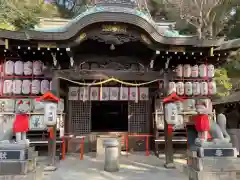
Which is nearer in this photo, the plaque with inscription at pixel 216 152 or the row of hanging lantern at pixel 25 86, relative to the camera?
the plaque with inscription at pixel 216 152

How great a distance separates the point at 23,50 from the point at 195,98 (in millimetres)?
7654

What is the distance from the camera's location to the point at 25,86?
1014 cm

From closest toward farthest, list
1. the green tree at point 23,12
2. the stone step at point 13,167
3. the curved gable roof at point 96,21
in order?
the stone step at point 13,167 < the curved gable roof at point 96,21 < the green tree at point 23,12

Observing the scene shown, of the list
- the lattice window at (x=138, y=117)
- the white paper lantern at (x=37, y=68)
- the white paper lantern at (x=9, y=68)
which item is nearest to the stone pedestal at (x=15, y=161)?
the white paper lantern at (x=37, y=68)

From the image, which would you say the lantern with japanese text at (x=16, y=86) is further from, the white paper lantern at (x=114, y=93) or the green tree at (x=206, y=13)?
the green tree at (x=206, y=13)

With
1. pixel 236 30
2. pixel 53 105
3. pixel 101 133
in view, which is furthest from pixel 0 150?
pixel 236 30

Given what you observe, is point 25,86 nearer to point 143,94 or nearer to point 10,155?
point 10,155

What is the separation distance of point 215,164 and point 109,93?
5658 mm

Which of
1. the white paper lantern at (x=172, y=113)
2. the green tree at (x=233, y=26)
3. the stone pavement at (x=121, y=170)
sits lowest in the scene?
the stone pavement at (x=121, y=170)

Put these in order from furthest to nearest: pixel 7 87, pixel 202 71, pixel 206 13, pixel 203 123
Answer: pixel 206 13, pixel 202 71, pixel 7 87, pixel 203 123

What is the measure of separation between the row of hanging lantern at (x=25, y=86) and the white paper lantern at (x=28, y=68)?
31 cm

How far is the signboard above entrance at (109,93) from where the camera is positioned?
36.1 feet

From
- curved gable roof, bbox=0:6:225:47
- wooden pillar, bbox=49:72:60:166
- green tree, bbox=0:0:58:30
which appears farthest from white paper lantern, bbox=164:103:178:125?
green tree, bbox=0:0:58:30

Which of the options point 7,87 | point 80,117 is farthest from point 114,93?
point 7,87
